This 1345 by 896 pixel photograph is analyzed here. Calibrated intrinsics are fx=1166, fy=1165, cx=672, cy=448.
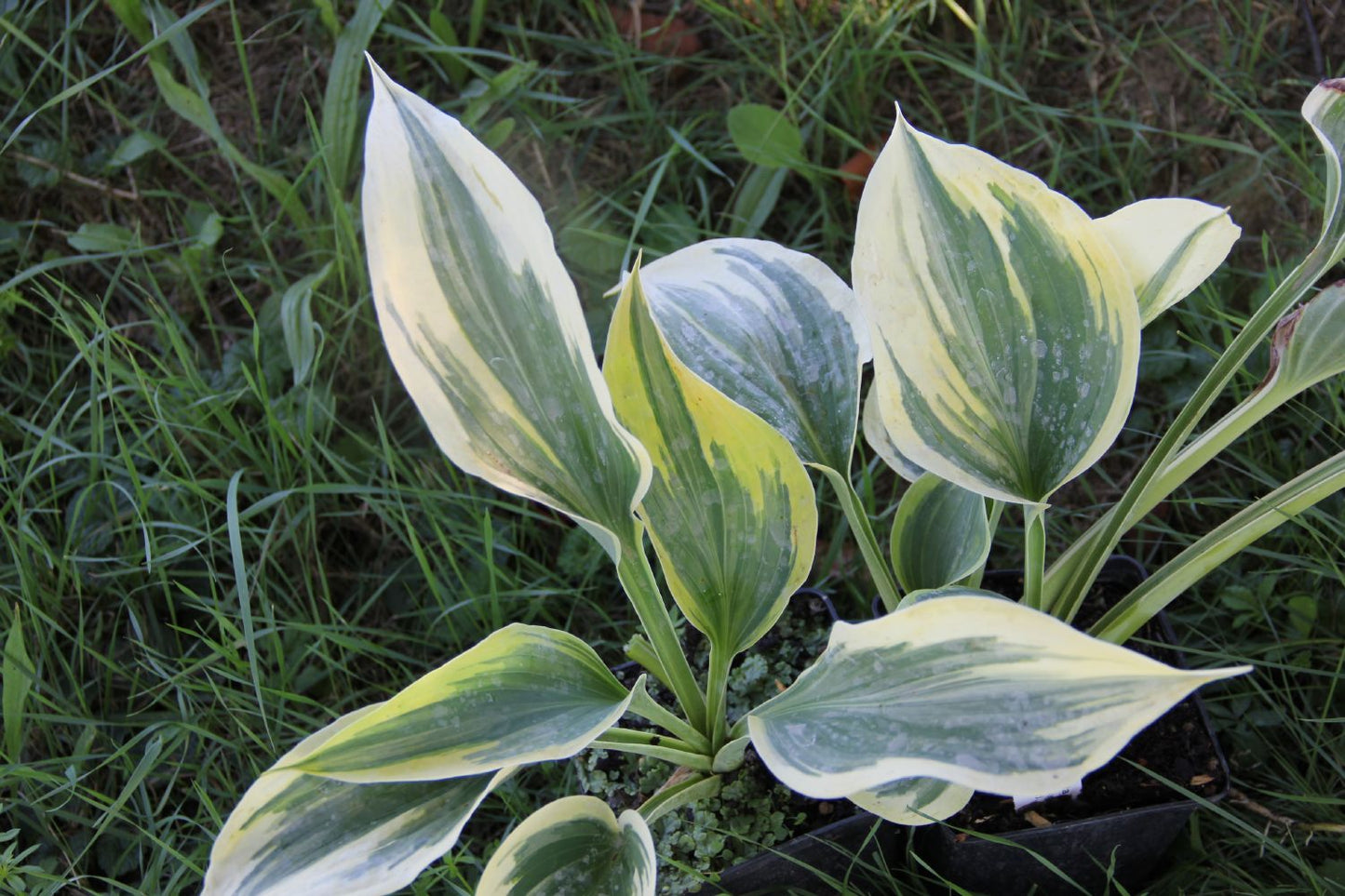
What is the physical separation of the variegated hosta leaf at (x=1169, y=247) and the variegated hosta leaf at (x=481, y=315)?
35 cm

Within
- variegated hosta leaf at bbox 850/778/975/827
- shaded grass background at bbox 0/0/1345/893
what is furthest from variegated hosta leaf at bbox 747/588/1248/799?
shaded grass background at bbox 0/0/1345/893

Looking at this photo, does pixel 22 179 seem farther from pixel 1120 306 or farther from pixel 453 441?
pixel 1120 306

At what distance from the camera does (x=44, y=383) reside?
1.26m

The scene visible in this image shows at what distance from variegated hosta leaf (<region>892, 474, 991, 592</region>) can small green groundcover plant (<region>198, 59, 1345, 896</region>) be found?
0.08m

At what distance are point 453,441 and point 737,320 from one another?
0.22m

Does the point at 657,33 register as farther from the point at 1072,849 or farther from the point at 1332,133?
the point at 1072,849

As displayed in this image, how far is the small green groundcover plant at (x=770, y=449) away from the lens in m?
0.57

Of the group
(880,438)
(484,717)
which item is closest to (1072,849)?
(880,438)

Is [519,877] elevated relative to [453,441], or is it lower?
lower

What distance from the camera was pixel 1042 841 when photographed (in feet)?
2.61

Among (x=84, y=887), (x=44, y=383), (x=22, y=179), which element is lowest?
(x=84, y=887)

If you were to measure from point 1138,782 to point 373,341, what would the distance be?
2.80ft

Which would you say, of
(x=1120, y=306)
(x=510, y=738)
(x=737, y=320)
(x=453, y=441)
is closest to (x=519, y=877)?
(x=510, y=738)

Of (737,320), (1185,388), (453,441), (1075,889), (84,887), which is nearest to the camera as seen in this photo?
(453,441)
